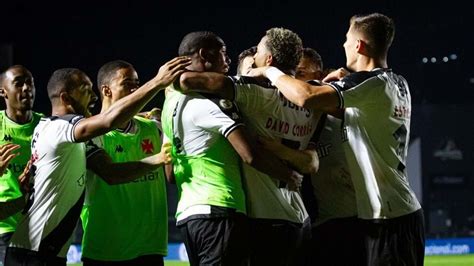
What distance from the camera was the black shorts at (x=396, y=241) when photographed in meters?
5.80

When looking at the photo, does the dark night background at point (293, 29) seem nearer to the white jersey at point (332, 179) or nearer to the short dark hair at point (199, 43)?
the white jersey at point (332, 179)

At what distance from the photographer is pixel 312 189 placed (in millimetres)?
6633

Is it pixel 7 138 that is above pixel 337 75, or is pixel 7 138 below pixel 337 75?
below

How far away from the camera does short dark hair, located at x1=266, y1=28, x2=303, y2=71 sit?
559 cm

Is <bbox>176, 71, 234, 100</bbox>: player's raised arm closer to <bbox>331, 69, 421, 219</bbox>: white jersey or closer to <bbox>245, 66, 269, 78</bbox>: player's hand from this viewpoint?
<bbox>245, 66, 269, 78</bbox>: player's hand

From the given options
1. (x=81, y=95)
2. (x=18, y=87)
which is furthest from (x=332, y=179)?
(x=18, y=87)

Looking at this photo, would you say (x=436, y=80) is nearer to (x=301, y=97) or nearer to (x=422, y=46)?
(x=422, y=46)

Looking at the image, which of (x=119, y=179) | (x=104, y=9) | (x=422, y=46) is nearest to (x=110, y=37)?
(x=104, y=9)

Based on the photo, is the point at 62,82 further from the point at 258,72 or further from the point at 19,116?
the point at 19,116

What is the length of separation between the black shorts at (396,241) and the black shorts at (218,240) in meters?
0.99

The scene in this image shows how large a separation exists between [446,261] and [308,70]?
13.3 m

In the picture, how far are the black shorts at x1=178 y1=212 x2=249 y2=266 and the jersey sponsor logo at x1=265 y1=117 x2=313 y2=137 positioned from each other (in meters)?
0.58

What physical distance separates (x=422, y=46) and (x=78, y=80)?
2703 centimetres

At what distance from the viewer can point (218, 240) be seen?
17.2 ft
